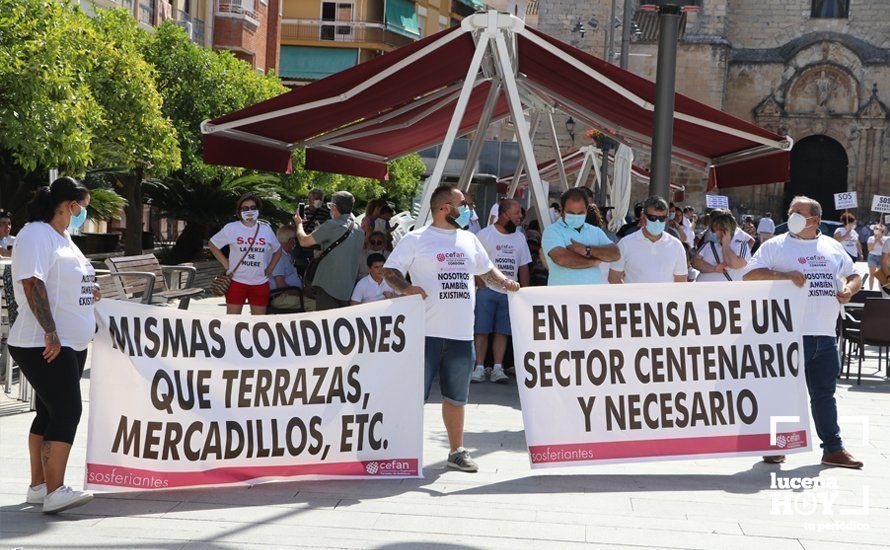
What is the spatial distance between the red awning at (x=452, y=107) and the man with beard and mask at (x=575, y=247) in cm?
170

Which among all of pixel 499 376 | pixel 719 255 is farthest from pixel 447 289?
pixel 719 255

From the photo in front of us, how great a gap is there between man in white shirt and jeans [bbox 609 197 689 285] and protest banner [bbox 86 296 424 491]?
→ 2.30 metres

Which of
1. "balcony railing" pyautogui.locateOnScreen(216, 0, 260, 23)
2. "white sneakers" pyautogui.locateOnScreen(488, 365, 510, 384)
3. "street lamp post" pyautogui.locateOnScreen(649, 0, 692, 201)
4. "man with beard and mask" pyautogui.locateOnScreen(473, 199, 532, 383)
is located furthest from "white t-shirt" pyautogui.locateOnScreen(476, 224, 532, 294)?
"balcony railing" pyautogui.locateOnScreen(216, 0, 260, 23)

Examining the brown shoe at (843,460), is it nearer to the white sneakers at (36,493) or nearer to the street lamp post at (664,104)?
the street lamp post at (664,104)

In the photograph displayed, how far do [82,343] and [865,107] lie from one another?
45159 mm

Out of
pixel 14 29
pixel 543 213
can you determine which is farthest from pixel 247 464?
pixel 14 29

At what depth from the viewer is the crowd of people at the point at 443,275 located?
5734mm

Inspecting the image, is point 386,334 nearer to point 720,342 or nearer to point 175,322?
point 175,322

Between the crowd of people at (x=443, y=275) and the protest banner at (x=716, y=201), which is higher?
the protest banner at (x=716, y=201)

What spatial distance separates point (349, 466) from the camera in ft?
21.3

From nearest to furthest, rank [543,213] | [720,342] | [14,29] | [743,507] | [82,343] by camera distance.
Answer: [82,343] < [743,507] < [720,342] < [543,213] < [14,29]

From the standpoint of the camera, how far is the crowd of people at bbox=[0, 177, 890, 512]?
5734 mm

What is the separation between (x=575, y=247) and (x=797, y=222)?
5.32ft

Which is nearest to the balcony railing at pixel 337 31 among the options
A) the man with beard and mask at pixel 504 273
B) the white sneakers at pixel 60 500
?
the man with beard and mask at pixel 504 273
